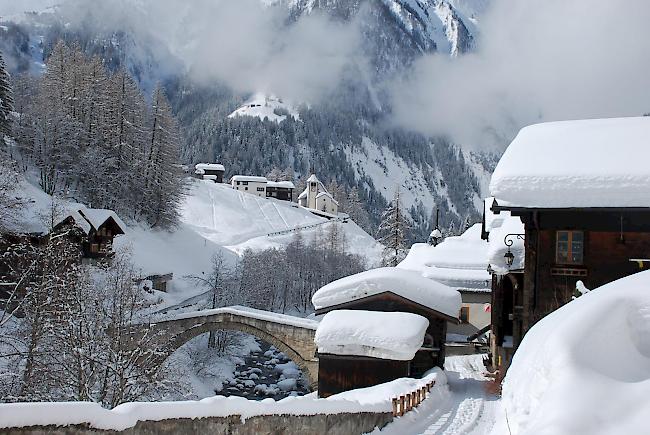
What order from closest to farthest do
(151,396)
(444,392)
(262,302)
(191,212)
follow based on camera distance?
(444,392) < (151,396) < (262,302) < (191,212)

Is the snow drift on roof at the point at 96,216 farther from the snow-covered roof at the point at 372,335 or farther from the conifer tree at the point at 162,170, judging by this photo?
the snow-covered roof at the point at 372,335

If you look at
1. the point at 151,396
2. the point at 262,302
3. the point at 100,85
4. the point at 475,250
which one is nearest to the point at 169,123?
the point at 100,85

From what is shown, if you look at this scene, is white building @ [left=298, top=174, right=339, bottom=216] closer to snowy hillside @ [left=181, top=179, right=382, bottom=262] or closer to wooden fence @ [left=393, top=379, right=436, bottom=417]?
snowy hillside @ [left=181, top=179, right=382, bottom=262]

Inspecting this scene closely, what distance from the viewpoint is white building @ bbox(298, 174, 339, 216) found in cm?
12850

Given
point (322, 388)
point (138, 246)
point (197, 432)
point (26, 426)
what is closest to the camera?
point (26, 426)

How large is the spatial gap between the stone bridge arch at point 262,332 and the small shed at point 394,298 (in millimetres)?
12329

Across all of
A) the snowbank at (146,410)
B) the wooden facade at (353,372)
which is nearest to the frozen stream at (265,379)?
the wooden facade at (353,372)

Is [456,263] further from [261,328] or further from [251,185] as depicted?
[251,185]

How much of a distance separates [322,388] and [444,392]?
16.0 ft

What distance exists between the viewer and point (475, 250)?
42.1 metres

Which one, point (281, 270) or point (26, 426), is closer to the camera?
point (26, 426)

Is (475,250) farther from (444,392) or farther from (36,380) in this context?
(36,380)

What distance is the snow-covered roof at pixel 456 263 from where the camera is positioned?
3838cm

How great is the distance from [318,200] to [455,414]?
367ft
